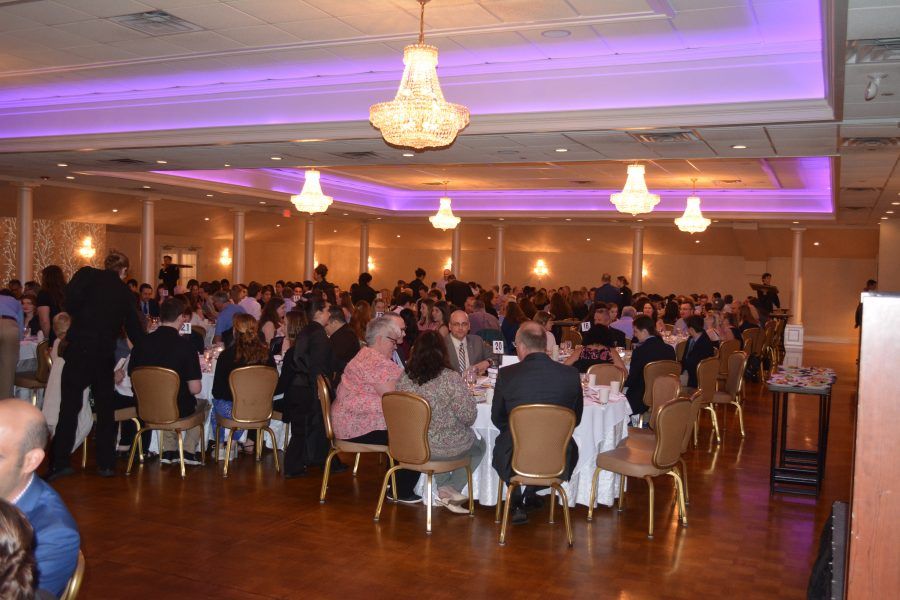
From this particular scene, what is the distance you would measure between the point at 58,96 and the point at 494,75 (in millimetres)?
4892

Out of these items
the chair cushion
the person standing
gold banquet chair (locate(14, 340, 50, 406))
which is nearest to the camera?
the chair cushion

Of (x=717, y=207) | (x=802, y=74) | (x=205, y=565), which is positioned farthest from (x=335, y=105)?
(x=717, y=207)

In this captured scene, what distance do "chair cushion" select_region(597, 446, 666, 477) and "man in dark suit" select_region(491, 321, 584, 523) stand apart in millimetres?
266

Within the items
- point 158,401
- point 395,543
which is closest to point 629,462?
point 395,543

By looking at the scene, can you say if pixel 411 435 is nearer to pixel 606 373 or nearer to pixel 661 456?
pixel 661 456

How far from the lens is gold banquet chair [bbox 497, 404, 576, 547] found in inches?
189

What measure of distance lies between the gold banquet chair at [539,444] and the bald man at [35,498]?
288cm

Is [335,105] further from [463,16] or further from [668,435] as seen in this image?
[668,435]

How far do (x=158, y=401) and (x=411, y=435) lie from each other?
219cm

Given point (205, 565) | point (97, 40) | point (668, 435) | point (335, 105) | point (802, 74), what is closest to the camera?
point (205, 565)

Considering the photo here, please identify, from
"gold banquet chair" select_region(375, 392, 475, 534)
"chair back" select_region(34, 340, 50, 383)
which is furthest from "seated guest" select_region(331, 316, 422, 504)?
"chair back" select_region(34, 340, 50, 383)

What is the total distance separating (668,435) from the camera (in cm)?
506

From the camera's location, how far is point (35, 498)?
7.54 ft

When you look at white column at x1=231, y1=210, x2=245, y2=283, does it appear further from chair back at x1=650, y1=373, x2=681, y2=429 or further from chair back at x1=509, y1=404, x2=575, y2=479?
chair back at x1=509, y1=404, x2=575, y2=479
